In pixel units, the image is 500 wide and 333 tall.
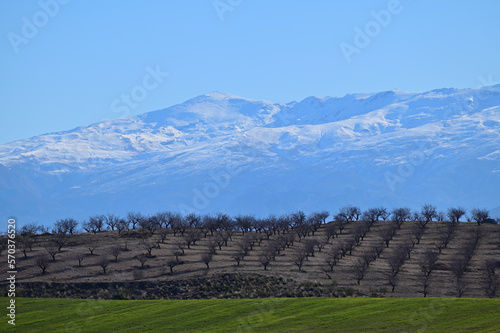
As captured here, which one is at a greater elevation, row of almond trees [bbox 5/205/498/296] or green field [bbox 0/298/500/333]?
row of almond trees [bbox 5/205/498/296]

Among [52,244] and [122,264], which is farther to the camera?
[52,244]

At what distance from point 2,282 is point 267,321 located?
42.1m

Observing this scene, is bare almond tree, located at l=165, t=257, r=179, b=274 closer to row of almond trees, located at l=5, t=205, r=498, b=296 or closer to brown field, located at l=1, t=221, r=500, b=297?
row of almond trees, located at l=5, t=205, r=498, b=296

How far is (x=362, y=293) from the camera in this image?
214 ft

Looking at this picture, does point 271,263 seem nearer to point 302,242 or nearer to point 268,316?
point 302,242

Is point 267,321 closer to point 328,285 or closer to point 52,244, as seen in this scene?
point 328,285

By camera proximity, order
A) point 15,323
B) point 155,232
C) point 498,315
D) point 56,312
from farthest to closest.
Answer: point 155,232
point 56,312
point 15,323
point 498,315

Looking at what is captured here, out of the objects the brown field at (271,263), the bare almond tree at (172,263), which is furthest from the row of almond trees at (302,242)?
the brown field at (271,263)

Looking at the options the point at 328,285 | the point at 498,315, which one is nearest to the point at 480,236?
the point at 328,285

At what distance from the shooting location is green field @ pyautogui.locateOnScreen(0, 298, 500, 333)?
41812mm

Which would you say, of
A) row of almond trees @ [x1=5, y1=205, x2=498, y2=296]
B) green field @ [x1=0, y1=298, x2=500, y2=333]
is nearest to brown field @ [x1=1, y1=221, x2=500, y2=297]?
row of almond trees @ [x1=5, y1=205, x2=498, y2=296]

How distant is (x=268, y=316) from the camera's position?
4741cm

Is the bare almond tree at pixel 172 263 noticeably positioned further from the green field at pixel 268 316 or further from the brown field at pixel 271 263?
the green field at pixel 268 316

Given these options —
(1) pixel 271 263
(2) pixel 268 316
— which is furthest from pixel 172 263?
(2) pixel 268 316
